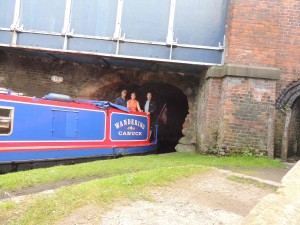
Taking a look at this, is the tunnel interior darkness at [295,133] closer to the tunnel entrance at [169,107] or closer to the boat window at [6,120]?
the tunnel entrance at [169,107]

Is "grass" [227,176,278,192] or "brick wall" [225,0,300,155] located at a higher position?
"brick wall" [225,0,300,155]

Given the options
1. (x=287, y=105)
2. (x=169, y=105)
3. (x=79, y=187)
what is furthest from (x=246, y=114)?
(x=169, y=105)

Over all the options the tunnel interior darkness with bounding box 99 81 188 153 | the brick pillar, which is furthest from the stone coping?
the tunnel interior darkness with bounding box 99 81 188 153

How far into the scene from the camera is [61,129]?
7.47 metres

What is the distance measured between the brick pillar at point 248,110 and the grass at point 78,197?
12.6ft

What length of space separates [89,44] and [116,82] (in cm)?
223

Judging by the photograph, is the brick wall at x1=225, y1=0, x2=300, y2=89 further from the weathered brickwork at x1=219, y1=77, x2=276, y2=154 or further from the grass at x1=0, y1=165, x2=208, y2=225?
the grass at x1=0, y1=165, x2=208, y2=225

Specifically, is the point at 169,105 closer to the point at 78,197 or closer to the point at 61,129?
the point at 61,129

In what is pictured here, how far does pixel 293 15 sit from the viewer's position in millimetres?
8922

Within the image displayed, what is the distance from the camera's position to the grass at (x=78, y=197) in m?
3.31

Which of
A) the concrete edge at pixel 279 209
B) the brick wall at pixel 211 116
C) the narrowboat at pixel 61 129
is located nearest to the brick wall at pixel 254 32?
the brick wall at pixel 211 116

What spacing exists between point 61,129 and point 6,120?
1.22m

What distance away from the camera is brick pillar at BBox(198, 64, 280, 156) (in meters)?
8.16

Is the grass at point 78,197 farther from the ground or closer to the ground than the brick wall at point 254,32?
closer to the ground
